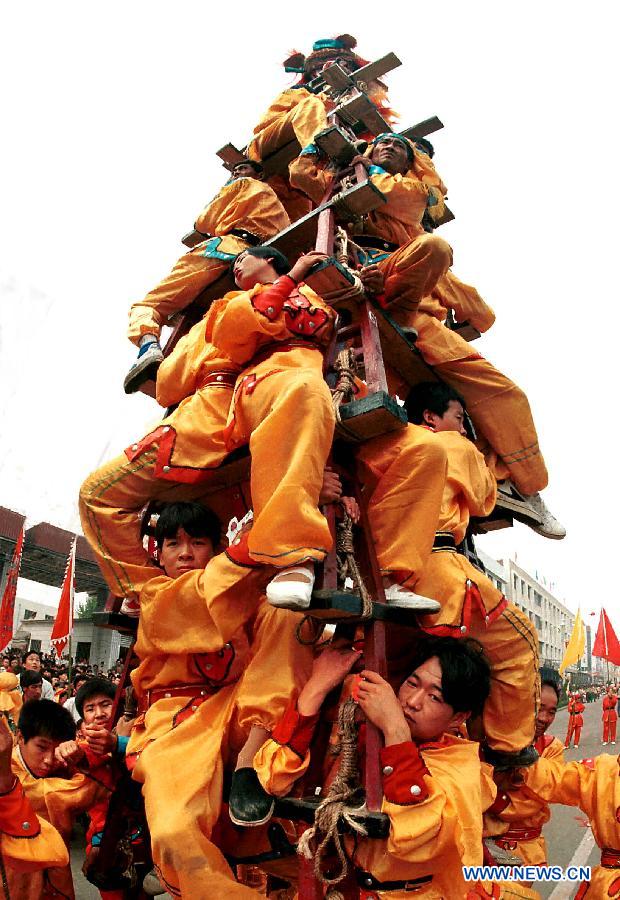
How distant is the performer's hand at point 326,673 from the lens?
2.59 meters

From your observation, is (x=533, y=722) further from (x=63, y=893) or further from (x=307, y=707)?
(x=63, y=893)

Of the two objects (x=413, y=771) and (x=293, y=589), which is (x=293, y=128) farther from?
(x=413, y=771)

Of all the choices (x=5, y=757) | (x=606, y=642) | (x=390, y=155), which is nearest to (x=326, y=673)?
(x=5, y=757)

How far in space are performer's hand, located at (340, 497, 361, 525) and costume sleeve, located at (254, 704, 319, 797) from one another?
2.93 ft

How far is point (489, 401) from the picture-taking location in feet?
15.9

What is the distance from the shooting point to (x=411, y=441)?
3100mm

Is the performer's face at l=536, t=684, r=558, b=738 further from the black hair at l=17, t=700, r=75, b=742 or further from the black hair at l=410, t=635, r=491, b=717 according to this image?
the black hair at l=17, t=700, r=75, b=742

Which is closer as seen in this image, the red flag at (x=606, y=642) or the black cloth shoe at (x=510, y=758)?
the black cloth shoe at (x=510, y=758)

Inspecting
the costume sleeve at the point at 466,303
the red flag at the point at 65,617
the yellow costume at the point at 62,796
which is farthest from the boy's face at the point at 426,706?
the red flag at the point at 65,617

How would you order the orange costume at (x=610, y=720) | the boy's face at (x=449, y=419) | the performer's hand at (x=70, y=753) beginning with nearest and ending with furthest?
the performer's hand at (x=70, y=753) → the boy's face at (x=449, y=419) → the orange costume at (x=610, y=720)

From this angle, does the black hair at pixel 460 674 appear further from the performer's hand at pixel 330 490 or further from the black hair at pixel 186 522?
the black hair at pixel 186 522

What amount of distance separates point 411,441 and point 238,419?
0.88 m

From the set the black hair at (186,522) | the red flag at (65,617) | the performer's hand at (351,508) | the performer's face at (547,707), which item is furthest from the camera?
the red flag at (65,617)

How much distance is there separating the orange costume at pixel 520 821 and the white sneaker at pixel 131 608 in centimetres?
284
